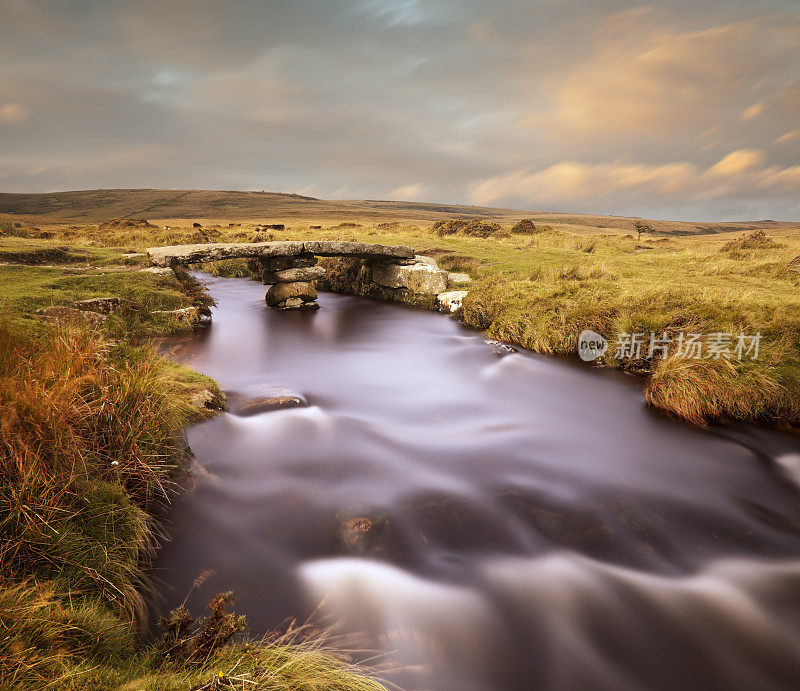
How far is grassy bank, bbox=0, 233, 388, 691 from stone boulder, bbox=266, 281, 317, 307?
33.9 ft

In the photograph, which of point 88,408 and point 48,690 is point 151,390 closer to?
point 88,408

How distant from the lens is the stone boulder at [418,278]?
51.2 feet

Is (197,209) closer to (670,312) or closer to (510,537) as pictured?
(670,312)

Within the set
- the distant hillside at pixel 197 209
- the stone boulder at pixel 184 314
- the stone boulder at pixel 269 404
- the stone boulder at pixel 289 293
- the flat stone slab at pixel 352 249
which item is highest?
the distant hillside at pixel 197 209

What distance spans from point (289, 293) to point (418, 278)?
15.3 ft

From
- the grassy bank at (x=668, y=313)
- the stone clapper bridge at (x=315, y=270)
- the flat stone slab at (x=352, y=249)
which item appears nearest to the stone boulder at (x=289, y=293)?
the stone clapper bridge at (x=315, y=270)

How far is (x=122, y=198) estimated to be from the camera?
144 m

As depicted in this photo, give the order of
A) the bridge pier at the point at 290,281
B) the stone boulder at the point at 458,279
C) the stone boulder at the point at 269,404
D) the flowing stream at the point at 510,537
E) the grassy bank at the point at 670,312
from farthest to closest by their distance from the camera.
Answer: the stone boulder at the point at 458,279 < the bridge pier at the point at 290,281 < the grassy bank at the point at 670,312 < the stone boulder at the point at 269,404 < the flowing stream at the point at 510,537

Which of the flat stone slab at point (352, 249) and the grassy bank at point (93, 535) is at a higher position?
the flat stone slab at point (352, 249)

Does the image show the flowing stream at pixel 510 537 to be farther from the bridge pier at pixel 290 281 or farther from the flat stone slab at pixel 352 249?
the flat stone slab at pixel 352 249

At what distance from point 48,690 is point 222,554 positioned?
1.96 metres

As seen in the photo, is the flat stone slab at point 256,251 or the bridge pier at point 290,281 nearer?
the flat stone slab at point 256,251

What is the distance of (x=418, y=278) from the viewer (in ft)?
Answer: 52.0

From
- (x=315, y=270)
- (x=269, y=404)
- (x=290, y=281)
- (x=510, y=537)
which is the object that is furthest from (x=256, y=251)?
(x=510, y=537)
